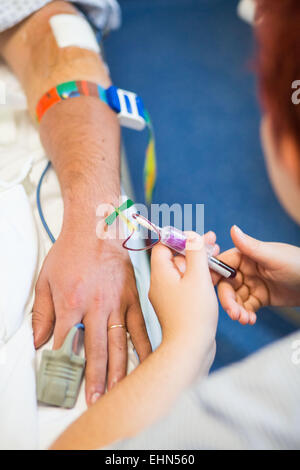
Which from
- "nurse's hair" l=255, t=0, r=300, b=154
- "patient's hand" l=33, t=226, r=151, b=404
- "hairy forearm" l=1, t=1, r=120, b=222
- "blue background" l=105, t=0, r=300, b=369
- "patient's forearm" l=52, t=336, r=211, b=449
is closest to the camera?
"nurse's hair" l=255, t=0, r=300, b=154

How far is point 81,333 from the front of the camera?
667 millimetres

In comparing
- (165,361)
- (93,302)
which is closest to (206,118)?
(93,302)

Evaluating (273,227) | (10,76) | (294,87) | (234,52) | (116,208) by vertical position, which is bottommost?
(273,227)

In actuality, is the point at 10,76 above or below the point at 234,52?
below

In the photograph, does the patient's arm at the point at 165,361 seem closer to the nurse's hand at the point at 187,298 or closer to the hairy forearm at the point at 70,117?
the nurse's hand at the point at 187,298

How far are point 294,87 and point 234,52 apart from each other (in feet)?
4.80

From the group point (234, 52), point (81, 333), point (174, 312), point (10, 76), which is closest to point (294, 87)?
point (174, 312)

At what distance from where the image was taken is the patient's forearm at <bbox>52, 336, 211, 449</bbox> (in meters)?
0.49

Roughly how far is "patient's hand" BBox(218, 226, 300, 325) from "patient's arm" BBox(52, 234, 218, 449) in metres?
0.11

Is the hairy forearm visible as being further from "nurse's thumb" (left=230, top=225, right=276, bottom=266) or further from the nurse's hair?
the nurse's hair

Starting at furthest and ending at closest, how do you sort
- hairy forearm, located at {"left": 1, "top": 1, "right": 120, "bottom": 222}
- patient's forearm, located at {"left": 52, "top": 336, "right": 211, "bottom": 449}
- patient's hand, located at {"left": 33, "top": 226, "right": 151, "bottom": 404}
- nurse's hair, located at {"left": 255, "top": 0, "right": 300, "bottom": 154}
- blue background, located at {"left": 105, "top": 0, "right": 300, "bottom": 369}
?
blue background, located at {"left": 105, "top": 0, "right": 300, "bottom": 369} → hairy forearm, located at {"left": 1, "top": 1, "right": 120, "bottom": 222} → patient's hand, located at {"left": 33, "top": 226, "right": 151, "bottom": 404} → patient's forearm, located at {"left": 52, "top": 336, "right": 211, "bottom": 449} → nurse's hair, located at {"left": 255, "top": 0, "right": 300, "bottom": 154}

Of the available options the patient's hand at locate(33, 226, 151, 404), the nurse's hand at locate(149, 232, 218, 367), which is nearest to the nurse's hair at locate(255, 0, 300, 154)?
the nurse's hand at locate(149, 232, 218, 367)

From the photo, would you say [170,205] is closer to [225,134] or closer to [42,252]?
[225,134]

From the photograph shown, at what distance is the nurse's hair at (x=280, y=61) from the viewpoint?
1.26 feet
